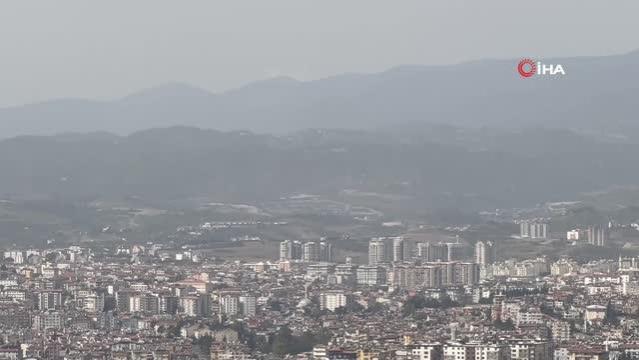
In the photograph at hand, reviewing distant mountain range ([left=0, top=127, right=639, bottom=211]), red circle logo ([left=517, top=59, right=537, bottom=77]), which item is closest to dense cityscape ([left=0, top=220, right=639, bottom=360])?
red circle logo ([left=517, top=59, right=537, bottom=77])

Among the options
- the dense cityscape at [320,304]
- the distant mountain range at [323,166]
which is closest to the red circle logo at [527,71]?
the dense cityscape at [320,304]

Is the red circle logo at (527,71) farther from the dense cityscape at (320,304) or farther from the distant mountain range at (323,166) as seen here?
the distant mountain range at (323,166)

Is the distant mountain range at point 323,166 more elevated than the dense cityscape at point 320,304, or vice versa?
the distant mountain range at point 323,166

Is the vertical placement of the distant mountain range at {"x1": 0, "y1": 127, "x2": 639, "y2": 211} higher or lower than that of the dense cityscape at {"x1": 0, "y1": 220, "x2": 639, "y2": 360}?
higher

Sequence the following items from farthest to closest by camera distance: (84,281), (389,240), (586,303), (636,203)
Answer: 1. (636,203)
2. (389,240)
3. (84,281)
4. (586,303)

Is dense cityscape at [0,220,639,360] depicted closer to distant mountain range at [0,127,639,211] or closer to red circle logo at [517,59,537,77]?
red circle logo at [517,59,537,77]

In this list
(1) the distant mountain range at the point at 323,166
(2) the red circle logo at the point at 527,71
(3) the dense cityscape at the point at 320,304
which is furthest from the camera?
(1) the distant mountain range at the point at 323,166

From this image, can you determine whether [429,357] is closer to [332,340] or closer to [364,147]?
[332,340]

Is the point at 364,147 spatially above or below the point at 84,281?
above

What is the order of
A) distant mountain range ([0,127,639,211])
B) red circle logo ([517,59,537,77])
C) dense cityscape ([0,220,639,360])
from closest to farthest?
dense cityscape ([0,220,639,360]) → red circle logo ([517,59,537,77]) → distant mountain range ([0,127,639,211])

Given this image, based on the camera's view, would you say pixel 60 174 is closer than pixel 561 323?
No

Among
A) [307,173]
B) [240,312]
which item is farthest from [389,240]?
[307,173]
